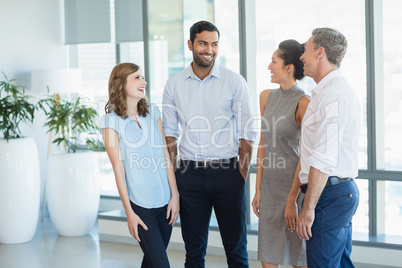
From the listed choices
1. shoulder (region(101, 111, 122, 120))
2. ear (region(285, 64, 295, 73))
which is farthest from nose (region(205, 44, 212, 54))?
shoulder (region(101, 111, 122, 120))

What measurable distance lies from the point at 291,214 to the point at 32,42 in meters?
4.51

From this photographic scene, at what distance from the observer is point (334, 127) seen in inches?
87.7

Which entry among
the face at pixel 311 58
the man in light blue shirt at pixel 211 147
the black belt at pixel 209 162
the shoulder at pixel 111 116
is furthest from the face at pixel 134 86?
the face at pixel 311 58

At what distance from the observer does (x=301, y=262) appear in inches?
109

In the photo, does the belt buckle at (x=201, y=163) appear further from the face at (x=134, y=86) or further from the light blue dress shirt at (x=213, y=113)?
the face at (x=134, y=86)

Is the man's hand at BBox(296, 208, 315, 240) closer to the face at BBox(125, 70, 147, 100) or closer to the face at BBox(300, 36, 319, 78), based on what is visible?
the face at BBox(300, 36, 319, 78)

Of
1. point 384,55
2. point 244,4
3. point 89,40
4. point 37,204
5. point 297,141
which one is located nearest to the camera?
point 297,141

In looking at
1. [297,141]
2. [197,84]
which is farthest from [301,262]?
[197,84]

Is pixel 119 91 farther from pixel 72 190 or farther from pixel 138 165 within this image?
pixel 72 190

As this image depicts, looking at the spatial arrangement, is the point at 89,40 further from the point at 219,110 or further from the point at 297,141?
the point at 297,141

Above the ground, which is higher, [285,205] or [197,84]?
[197,84]

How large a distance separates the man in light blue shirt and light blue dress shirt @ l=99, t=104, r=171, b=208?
34 cm

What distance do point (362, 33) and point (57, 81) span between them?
3.26 meters

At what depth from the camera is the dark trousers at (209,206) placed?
10.5ft
